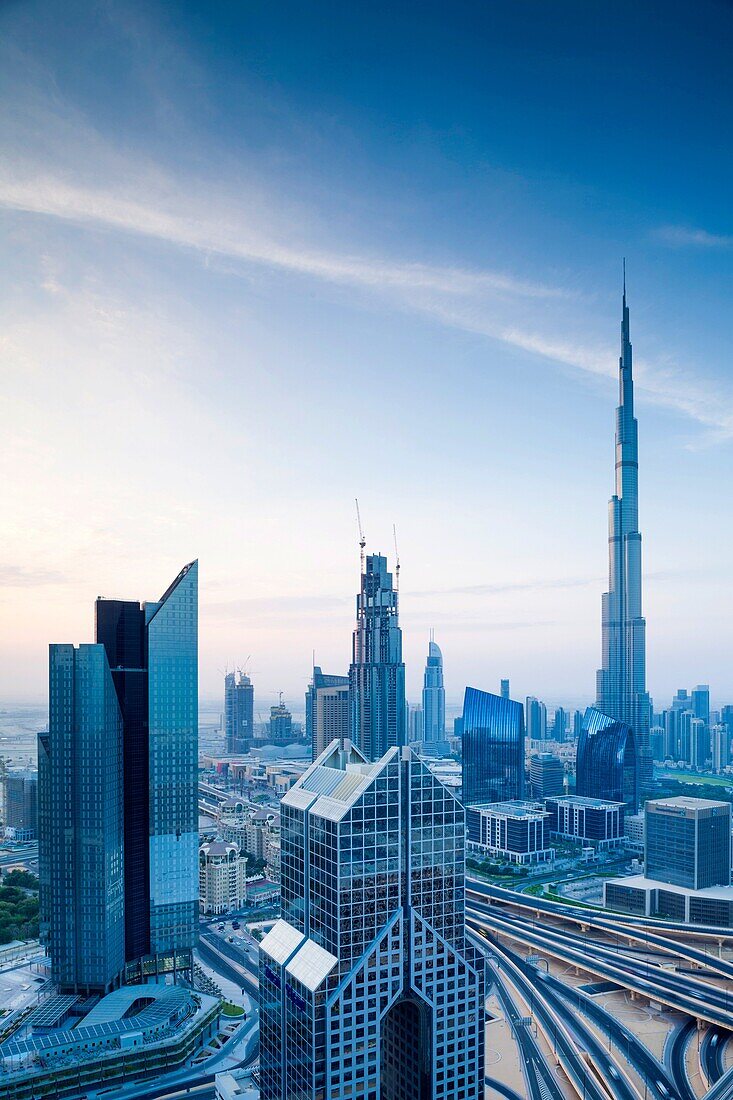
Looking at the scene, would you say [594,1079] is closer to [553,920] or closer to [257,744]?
[553,920]

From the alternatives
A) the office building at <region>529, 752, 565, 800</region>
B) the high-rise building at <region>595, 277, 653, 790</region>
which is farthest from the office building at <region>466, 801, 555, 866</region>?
the high-rise building at <region>595, 277, 653, 790</region>

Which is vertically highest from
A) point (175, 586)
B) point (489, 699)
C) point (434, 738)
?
point (175, 586)

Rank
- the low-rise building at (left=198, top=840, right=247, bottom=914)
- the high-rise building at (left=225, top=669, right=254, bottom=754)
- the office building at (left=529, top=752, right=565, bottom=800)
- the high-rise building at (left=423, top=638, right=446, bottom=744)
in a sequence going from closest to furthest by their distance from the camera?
the low-rise building at (left=198, top=840, right=247, bottom=914), the office building at (left=529, top=752, right=565, bottom=800), the high-rise building at (left=225, top=669, right=254, bottom=754), the high-rise building at (left=423, top=638, right=446, bottom=744)

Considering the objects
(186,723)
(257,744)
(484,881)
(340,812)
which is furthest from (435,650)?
(340,812)

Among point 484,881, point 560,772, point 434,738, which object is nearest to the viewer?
point 484,881

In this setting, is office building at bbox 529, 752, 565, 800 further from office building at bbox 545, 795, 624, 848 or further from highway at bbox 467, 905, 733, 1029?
highway at bbox 467, 905, 733, 1029

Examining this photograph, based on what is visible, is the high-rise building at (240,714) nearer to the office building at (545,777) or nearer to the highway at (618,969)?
the office building at (545,777)

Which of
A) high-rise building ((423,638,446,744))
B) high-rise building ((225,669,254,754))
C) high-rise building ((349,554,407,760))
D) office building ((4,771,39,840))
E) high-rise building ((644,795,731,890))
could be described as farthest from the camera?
high-rise building ((423,638,446,744))

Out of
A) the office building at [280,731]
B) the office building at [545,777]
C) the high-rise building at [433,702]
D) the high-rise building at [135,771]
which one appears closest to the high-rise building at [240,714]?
the office building at [280,731]
